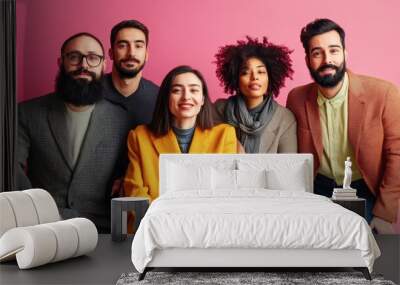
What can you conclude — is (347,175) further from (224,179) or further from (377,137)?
(224,179)

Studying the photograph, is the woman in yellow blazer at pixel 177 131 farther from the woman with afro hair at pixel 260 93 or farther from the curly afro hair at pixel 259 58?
the curly afro hair at pixel 259 58

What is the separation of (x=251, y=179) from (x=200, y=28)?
1.90 meters

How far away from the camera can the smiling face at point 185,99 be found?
7.54 m

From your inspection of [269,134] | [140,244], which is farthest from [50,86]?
[140,244]

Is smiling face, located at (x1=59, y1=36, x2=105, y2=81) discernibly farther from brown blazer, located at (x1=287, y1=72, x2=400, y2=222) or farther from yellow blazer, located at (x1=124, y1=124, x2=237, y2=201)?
brown blazer, located at (x1=287, y1=72, x2=400, y2=222)

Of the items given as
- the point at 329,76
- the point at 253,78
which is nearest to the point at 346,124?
the point at 329,76

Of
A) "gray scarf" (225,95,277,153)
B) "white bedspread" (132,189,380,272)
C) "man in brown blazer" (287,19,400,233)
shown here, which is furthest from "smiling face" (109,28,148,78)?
"white bedspread" (132,189,380,272)

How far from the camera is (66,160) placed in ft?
24.9

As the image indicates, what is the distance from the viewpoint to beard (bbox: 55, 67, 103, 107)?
7625 mm

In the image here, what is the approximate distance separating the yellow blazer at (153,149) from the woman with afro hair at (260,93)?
0.17 meters

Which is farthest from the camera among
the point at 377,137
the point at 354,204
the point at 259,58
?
the point at 259,58

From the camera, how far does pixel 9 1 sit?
7.20 metres

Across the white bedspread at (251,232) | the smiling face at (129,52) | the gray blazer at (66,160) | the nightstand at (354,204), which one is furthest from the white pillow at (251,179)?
the smiling face at (129,52)

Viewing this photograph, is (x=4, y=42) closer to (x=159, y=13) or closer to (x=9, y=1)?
(x=9, y=1)
